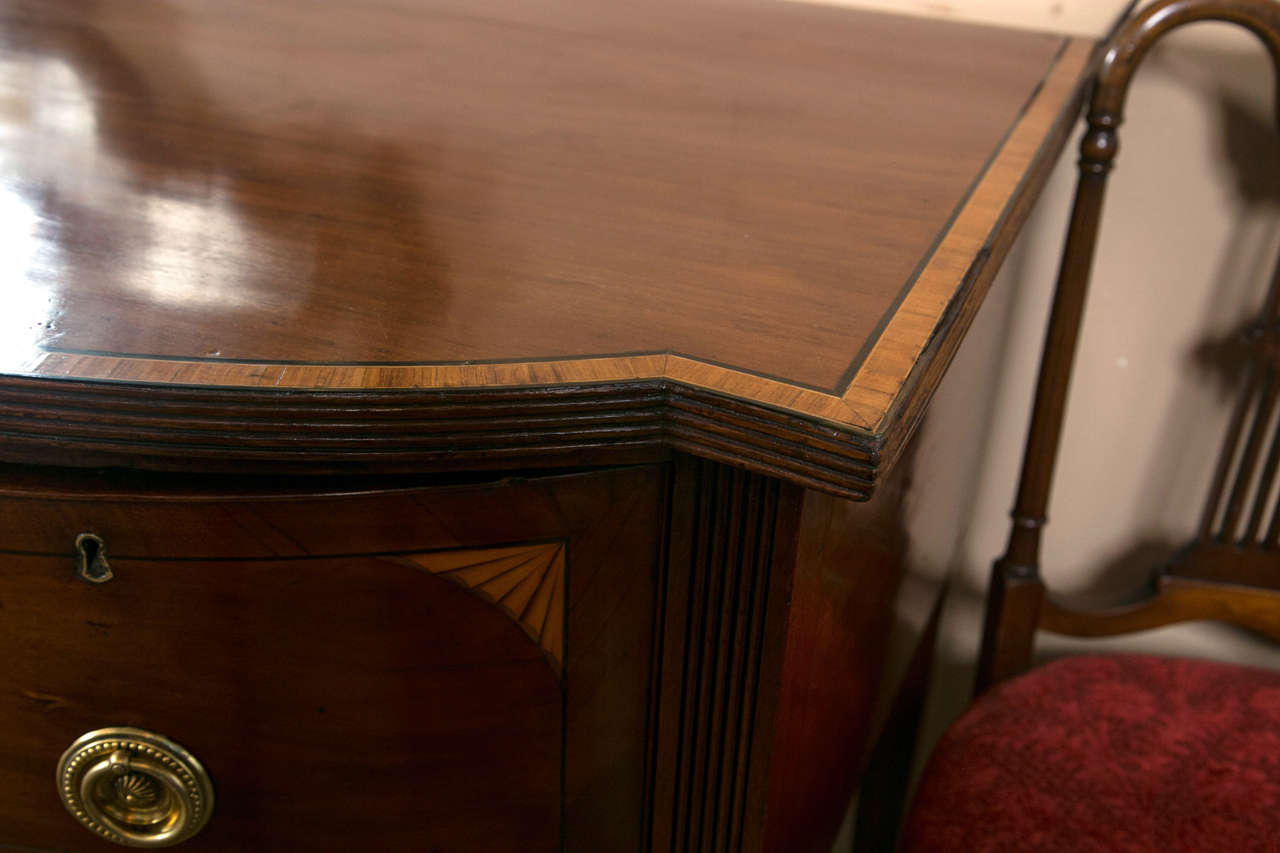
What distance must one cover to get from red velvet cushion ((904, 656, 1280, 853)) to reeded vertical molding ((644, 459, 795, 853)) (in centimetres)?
25

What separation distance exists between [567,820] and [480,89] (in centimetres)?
37

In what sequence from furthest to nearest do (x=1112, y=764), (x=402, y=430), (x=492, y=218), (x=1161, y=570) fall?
(x=1161, y=570)
(x=1112, y=764)
(x=492, y=218)
(x=402, y=430)

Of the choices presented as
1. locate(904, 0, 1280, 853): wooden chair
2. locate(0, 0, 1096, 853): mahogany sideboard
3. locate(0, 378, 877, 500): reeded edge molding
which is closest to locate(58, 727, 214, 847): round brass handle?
locate(0, 0, 1096, 853): mahogany sideboard

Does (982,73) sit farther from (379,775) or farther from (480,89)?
(379,775)

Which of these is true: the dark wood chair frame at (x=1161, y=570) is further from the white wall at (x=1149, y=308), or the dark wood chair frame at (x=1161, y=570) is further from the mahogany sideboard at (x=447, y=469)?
the mahogany sideboard at (x=447, y=469)

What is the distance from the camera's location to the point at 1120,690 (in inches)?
28.0

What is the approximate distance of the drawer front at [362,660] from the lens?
1.18 ft

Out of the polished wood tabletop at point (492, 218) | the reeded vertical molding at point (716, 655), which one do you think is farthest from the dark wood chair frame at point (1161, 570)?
the reeded vertical molding at point (716, 655)

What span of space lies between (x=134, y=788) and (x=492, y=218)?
9.4 inches

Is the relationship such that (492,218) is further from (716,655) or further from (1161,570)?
(1161,570)

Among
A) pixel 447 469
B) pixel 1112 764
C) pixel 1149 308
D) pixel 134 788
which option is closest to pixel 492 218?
pixel 447 469

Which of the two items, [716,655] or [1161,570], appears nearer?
[716,655]

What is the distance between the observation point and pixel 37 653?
380 mm

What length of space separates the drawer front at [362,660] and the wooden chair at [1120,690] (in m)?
0.29
